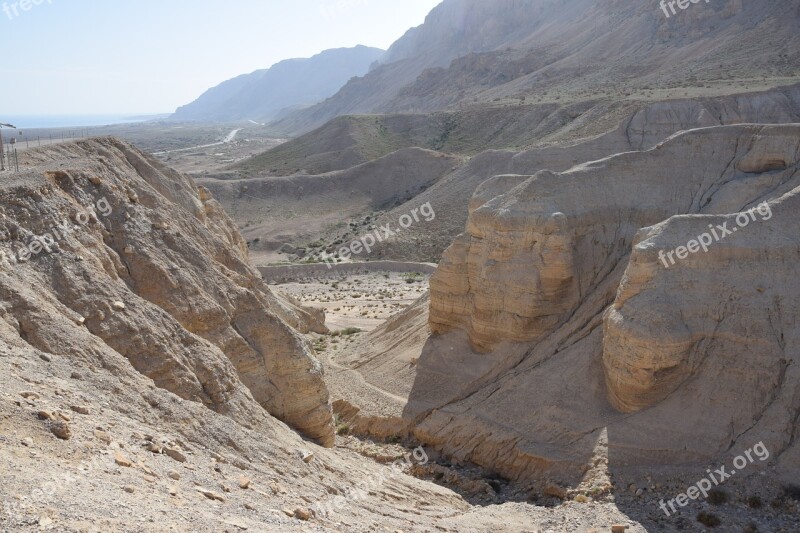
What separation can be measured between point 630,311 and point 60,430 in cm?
1180

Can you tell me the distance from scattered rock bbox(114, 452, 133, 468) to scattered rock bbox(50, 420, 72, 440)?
1.84 ft

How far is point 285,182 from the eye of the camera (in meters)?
74.5

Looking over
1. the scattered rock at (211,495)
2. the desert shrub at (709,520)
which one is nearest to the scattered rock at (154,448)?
the scattered rock at (211,495)

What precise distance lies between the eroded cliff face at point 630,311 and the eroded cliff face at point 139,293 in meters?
5.38

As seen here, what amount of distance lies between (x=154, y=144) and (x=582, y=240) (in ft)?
536

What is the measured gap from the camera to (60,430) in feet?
25.7

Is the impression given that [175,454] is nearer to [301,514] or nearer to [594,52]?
[301,514]

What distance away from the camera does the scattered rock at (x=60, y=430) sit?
783cm

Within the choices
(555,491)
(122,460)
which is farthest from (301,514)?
(555,491)

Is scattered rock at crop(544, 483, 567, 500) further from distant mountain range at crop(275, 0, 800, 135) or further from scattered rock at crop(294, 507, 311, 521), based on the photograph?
distant mountain range at crop(275, 0, 800, 135)

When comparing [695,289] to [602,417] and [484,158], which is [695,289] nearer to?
[602,417]

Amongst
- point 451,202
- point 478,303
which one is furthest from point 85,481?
point 451,202

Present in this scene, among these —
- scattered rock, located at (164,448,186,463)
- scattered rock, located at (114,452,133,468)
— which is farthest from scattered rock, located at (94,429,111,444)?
scattered rock, located at (164,448,186,463)

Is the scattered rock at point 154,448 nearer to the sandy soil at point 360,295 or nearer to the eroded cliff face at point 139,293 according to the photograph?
the eroded cliff face at point 139,293
